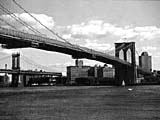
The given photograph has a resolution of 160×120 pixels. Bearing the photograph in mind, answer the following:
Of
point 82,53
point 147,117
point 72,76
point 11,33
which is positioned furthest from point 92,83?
point 147,117

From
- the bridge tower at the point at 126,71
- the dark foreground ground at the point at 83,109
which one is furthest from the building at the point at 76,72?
the dark foreground ground at the point at 83,109

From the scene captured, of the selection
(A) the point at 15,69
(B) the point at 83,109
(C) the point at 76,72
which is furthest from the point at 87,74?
(B) the point at 83,109

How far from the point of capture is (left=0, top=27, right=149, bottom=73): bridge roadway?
27.4m

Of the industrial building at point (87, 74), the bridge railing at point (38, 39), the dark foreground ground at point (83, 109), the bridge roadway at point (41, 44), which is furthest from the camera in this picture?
the industrial building at point (87, 74)

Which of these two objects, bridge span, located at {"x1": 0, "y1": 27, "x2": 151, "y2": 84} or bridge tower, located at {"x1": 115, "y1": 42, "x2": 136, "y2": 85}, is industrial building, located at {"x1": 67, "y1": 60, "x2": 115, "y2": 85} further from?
bridge span, located at {"x1": 0, "y1": 27, "x2": 151, "y2": 84}

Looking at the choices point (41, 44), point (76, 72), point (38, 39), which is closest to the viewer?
point (38, 39)

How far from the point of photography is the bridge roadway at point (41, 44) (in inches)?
1079

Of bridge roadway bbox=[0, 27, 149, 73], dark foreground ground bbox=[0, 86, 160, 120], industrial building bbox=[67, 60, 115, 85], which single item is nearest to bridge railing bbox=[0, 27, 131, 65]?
bridge roadway bbox=[0, 27, 149, 73]

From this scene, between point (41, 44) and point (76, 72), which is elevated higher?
point (41, 44)

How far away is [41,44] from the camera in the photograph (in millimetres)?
33250

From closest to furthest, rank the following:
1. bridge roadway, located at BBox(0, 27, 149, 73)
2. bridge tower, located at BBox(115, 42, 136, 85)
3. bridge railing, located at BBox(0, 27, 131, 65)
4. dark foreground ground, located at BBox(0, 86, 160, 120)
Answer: dark foreground ground, located at BBox(0, 86, 160, 120) → bridge railing, located at BBox(0, 27, 131, 65) → bridge roadway, located at BBox(0, 27, 149, 73) → bridge tower, located at BBox(115, 42, 136, 85)

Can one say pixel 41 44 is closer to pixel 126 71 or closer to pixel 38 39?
pixel 38 39

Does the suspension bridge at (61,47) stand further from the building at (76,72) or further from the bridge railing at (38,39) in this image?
the building at (76,72)

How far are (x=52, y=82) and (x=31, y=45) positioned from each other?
6172cm
